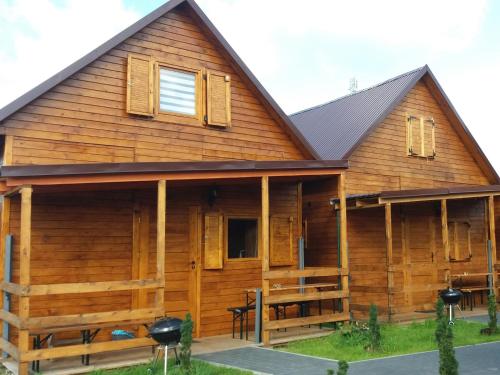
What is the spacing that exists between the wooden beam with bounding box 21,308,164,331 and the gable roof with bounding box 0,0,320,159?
10.6 feet

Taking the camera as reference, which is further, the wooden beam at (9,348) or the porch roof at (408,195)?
the porch roof at (408,195)

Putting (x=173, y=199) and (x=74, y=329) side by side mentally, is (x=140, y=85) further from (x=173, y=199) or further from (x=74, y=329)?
(x=74, y=329)

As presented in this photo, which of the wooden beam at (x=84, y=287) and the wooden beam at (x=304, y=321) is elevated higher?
the wooden beam at (x=84, y=287)

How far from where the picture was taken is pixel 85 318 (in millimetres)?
8102

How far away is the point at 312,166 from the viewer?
10.8m

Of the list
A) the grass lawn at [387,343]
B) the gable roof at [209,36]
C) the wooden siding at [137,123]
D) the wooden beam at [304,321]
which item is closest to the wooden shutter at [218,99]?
the wooden siding at [137,123]

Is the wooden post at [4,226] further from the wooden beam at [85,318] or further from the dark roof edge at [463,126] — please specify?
the dark roof edge at [463,126]

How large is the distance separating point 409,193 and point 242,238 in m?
3.67

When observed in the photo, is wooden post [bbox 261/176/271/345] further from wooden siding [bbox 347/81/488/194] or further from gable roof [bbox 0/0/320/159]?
wooden siding [bbox 347/81/488/194]

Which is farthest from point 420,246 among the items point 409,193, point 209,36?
point 209,36

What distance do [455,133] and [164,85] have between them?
31.5 feet

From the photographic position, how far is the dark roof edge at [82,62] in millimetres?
9222

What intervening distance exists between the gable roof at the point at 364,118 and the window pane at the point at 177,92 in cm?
445

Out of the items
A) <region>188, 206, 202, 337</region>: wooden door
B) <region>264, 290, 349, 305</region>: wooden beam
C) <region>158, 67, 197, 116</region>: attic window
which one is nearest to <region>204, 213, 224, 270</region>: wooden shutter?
<region>188, 206, 202, 337</region>: wooden door
